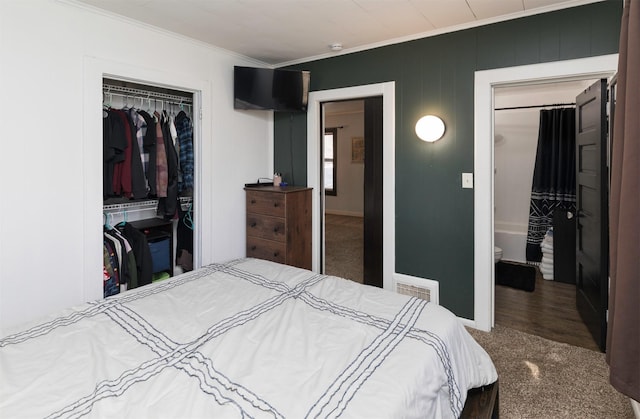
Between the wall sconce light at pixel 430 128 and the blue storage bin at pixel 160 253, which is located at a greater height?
the wall sconce light at pixel 430 128

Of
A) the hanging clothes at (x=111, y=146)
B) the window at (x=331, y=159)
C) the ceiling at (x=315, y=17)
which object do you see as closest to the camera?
the ceiling at (x=315, y=17)

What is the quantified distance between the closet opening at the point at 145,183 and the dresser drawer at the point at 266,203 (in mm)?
555

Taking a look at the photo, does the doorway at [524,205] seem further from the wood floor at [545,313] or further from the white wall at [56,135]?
the white wall at [56,135]

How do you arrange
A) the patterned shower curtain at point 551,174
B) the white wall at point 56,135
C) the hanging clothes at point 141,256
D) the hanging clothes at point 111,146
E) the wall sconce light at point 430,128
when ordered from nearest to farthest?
1. the white wall at point 56,135
2. the hanging clothes at point 111,146
3. the wall sconce light at point 430,128
4. the hanging clothes at point 141,256
5. the patterned shower curtain at point 551,174

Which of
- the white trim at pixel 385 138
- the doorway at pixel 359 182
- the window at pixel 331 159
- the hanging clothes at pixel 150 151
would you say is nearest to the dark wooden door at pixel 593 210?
the white trim at pixel 385 138

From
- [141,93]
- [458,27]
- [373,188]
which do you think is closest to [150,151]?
[141,93]

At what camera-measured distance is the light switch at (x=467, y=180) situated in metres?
2.74

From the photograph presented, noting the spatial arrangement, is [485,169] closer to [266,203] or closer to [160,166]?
[266,203]

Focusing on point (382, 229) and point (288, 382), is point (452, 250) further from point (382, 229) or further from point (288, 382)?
point (288, 382)

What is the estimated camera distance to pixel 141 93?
123 inches

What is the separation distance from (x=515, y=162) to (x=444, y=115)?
2328 mm

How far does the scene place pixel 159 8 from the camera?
2375 mm

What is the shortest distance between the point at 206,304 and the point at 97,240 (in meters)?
1.32

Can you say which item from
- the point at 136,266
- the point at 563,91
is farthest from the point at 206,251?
the point at 563,91
